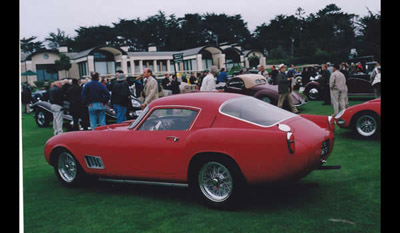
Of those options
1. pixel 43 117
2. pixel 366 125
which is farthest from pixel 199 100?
pixel 43 117

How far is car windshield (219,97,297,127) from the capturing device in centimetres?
491

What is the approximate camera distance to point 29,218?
4840 mm

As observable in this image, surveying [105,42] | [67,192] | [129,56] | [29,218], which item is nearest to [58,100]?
[67,192]

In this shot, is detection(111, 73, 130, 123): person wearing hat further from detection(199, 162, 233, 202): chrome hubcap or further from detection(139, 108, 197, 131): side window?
detection(199, 162, 233, 202): chrome hubcap

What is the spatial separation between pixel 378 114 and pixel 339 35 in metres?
66.3

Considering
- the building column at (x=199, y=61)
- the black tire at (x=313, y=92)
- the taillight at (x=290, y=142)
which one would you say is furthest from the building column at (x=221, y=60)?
the taillight at (x=290, y=142)

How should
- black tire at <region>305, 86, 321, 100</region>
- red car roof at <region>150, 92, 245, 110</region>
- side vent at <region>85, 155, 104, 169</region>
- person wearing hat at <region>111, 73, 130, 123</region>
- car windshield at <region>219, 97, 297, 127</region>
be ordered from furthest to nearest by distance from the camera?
black tire at <region>305, 86, 321, 100</region>, person wearing hat at <region>111, 73, 130, 123</region>, side vent at <region>85, 155, 104, 169</region>, red car roof at <region>150, 92, 245, 110</region>, car windshield at <region>219, 97, 297, 127</region>

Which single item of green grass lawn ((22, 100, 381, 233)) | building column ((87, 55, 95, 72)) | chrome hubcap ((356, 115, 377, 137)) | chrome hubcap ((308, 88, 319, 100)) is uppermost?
building column ((87, 55, 95, 72))

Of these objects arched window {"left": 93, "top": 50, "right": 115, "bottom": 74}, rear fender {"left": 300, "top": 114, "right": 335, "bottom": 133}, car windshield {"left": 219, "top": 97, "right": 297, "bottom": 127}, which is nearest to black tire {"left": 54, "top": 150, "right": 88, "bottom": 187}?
car windshield {"left": 219, "top": 97, "right": 297, "bottom": 127}

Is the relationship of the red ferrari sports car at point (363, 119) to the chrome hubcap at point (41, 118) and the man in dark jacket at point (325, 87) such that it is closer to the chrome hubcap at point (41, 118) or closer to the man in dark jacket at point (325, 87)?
the man in dark jacket at point (325, 87)

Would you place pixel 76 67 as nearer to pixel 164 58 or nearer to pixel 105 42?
pixel 164 58

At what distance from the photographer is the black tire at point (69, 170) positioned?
5.98 metres

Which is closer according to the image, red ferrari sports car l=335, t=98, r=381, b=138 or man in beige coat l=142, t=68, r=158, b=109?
red ferrari sports car l=335, t=98, r=381, b=138
